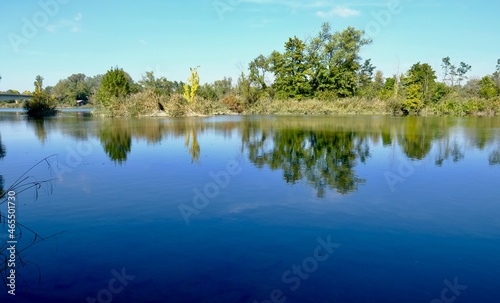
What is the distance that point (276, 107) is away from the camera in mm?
49531

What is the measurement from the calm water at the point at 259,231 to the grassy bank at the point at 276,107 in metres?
29.6

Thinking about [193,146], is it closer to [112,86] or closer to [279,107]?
[112,86]

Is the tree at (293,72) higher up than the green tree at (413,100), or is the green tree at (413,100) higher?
the tree at (293,72)

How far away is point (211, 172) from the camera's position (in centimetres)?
1034

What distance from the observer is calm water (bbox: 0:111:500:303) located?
4.09 meters

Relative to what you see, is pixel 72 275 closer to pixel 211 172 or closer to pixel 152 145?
pixel 211 172

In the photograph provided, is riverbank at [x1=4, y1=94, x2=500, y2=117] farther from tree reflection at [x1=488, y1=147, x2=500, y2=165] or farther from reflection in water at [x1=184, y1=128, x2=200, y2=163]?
tree reflection at [x1=488, y1=147, x2=500, y2=165]

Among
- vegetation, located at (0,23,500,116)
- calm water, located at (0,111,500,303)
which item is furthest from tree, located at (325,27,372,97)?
calm water, located at (0,111,500,303)

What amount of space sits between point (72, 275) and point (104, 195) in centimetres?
376

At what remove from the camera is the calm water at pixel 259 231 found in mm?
4094

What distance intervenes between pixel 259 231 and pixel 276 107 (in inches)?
1754

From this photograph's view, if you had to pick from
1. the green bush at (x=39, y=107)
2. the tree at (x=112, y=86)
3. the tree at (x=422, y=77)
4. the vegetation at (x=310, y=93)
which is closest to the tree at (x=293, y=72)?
the vegetation at (x=310, y=93)

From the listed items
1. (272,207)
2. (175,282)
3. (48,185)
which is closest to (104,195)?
(48,185)

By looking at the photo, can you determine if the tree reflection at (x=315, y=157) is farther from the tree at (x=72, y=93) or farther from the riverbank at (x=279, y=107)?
the tree at (x=72, y=93)
